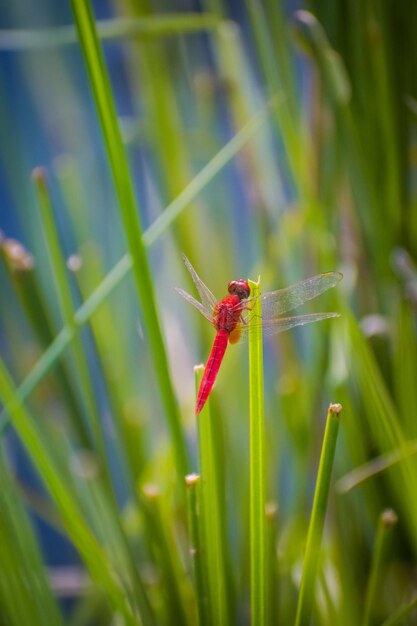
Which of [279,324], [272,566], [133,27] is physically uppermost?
[133,27]

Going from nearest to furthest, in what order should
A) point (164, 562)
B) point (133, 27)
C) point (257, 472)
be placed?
1. point (257, 472)
2. point (164, 562)
3. point (133, 27)

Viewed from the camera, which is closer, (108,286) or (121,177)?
(121,177)

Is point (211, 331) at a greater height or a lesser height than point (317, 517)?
greater

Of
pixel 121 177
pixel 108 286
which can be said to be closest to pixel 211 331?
pixel 108 286

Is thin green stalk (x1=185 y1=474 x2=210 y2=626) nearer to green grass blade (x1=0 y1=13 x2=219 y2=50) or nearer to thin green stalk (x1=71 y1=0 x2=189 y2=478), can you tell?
thin green stalk (x1=71 y1=0 x2=189 y2=478)

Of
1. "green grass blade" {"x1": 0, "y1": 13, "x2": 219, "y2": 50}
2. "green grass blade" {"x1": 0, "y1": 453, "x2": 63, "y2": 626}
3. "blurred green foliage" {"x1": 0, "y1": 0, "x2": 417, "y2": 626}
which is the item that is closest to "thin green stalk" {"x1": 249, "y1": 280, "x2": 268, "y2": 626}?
"blurred green foliage" {"x1": 0, "y1": 0, "x2": 417, "y2": 626}

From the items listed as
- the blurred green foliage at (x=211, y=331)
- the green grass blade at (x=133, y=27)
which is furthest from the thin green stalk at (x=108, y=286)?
the green grass blade at (x=133, y=27)

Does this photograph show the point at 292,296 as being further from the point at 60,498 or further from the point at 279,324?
the point at 60,498

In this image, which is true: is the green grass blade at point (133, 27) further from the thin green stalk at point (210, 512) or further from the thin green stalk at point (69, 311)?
the thin green stalk at point (210, 512)
